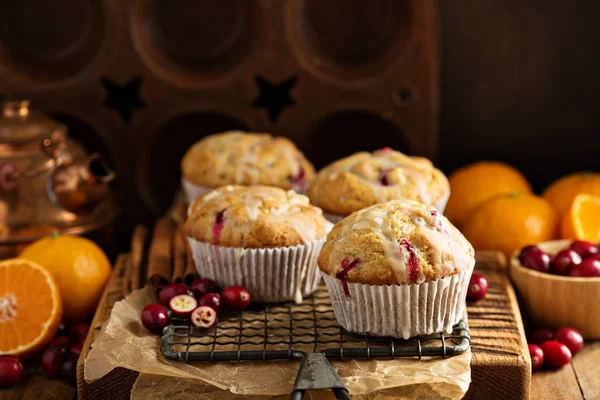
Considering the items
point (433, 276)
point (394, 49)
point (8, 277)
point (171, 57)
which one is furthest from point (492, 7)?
point (8, 277)

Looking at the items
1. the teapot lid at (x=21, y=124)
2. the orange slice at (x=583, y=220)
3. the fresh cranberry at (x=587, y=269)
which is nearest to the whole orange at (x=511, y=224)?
the orange slice at (x=583, y=220)

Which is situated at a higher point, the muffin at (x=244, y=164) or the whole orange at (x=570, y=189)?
the muffin at (x=244, y=164)

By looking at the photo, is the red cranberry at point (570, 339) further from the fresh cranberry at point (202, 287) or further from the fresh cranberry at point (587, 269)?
the fresh cranberry at point (202, 287)

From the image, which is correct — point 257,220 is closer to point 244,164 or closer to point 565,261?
point 244,164

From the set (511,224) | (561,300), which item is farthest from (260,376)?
(511,224)

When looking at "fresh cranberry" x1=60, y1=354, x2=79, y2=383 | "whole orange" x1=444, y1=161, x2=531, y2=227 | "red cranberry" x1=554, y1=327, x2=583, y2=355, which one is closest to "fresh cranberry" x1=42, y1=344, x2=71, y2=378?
"fresh cranberry" x1=60, y1=354, x2=79, y2=383

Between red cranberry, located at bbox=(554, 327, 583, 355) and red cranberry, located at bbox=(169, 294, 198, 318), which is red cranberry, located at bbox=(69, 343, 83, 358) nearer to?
red cranberry, located at bbox=(169, 294, 198, 318)
